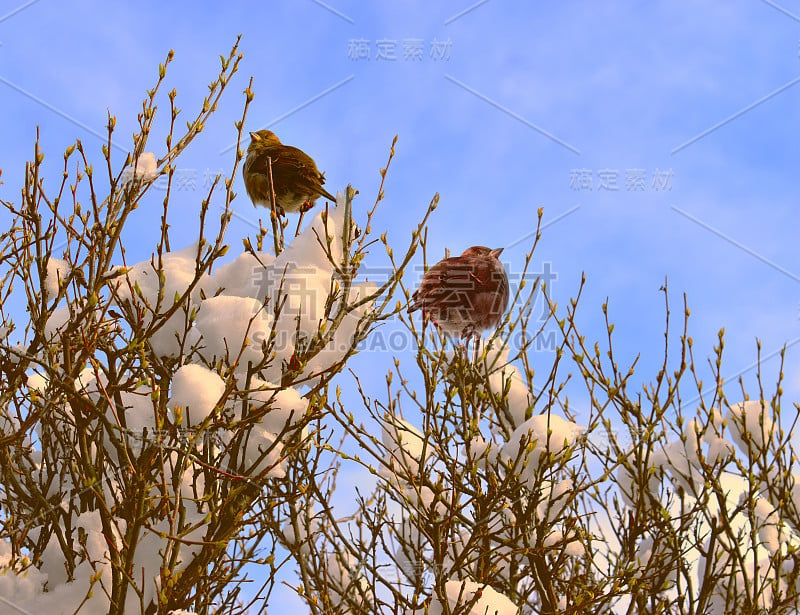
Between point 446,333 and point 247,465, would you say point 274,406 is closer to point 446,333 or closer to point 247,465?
point 247,465

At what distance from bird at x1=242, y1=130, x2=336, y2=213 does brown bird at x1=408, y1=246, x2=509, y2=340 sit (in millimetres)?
1016

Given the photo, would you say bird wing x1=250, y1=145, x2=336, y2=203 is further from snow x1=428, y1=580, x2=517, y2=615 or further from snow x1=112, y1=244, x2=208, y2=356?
snow x1=428, y1=580, x2=517, y2=615

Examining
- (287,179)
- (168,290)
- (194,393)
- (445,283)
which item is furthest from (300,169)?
(194,393)

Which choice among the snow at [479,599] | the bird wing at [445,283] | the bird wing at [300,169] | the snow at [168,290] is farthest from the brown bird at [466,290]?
the snow at [479,599]

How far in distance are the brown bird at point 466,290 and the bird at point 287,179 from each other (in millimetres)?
1016

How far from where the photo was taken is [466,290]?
377 centimetres

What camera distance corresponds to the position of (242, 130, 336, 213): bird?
14.6 feet

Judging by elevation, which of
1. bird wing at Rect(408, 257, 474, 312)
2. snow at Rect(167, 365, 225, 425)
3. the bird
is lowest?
snow at Rect(167, 365, 225, 425)

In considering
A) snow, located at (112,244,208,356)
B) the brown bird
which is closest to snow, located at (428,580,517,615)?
the brown bird

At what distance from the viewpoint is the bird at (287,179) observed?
4.46 m

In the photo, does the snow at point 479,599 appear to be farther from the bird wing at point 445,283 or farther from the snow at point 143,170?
the snow at point 143,170

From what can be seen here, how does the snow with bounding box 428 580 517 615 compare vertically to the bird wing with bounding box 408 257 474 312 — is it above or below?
below

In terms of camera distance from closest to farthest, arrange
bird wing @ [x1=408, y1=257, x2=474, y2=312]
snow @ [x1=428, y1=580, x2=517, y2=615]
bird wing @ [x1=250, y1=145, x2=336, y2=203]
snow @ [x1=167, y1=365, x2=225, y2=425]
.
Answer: snow @ [x1=167, y1=365, x2=225, y2=425], snow @ [x1=428, y1=580, x2=517, y2=615], bird wing @ [x1=408, y1=257, x2=474, y2=312], bird wing @ [x1=250, y1=145, x2=336, y2=203]

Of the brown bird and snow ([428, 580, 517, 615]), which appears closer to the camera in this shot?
snow ([428, 580, 517, 615])
